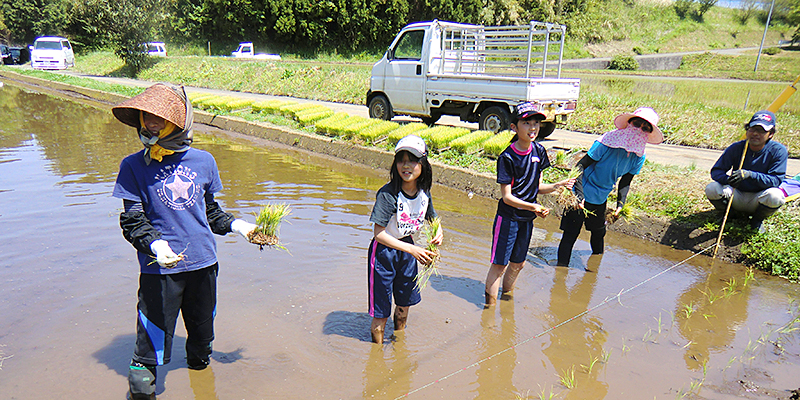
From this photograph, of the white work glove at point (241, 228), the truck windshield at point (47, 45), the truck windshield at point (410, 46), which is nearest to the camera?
the white work glove at point (241, 228)

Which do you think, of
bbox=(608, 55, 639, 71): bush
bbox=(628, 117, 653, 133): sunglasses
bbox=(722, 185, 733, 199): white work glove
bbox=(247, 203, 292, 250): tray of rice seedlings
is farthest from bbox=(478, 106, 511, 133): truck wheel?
bbox=(608, 55, 639, 71): bush

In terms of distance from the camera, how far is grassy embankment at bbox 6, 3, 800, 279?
566 centimetres

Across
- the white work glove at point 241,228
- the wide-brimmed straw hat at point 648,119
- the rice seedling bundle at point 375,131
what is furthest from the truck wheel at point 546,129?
the white work glove at point 241,228

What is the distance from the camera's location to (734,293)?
4562 mm

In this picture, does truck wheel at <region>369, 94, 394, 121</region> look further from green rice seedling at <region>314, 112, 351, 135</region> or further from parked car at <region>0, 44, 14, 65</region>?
parked car at <region>0, 44, 14, 65</region>

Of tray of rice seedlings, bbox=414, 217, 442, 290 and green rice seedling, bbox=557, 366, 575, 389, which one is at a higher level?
tray of rice seedlings, bbox=414, 217, 442, 290

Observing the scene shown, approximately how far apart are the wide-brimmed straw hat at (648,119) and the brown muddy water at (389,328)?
1.37 metres

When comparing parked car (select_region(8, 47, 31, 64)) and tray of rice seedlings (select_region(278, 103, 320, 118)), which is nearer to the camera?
tray of rice seedlings (select_region(278, 103, 320, 118))

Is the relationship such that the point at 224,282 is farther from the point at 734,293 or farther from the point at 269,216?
the point at 734,293

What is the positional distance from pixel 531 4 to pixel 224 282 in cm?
4267

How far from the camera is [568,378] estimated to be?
3.22 m

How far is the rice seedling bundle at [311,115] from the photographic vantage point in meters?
11.5

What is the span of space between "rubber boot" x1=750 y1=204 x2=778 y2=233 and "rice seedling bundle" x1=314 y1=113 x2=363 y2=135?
23.9 ft

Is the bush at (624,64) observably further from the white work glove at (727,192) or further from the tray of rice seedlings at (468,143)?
the white work glove at (727,192)
